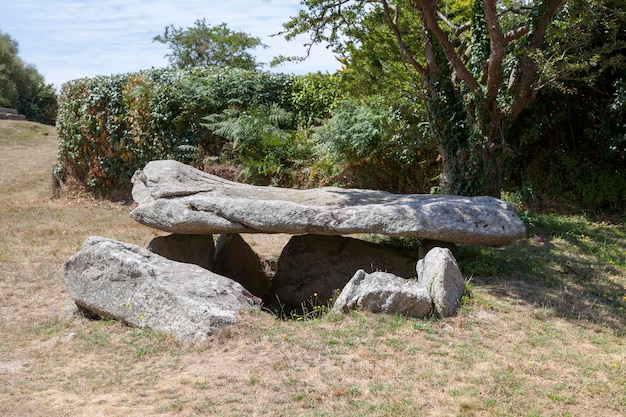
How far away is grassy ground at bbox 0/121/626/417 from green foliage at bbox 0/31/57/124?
27007 mm

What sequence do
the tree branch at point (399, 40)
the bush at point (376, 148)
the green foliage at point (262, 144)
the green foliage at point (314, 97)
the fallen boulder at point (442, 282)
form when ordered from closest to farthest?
the fallen boulder at point (442, 282) < the tree branch at point (399, 40) < the bush at point (376, 148) < the green foliage at point (262, 144) < the green foliage at point (314, 97)

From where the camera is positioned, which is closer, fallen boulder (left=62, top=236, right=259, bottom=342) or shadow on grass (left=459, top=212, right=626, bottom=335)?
fallen boulder (left=62, top=236, right=259, bottom=342)

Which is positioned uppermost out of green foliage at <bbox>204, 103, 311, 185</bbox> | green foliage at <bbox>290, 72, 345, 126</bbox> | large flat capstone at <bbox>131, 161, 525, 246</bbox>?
green foliage at <bbox>290, 72, 345, 126</bbox>

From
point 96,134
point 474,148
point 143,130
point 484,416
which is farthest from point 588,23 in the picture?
point 96,134

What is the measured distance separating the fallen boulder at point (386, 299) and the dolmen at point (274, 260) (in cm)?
1

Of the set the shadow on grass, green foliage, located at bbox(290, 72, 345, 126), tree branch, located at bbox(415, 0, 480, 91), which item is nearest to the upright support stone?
the shadow on grass

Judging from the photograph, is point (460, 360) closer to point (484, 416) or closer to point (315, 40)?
point (484, 416)

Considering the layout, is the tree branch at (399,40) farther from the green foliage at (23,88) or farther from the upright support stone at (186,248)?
the green foliage at (23,88)

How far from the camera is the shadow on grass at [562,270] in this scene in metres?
7.30

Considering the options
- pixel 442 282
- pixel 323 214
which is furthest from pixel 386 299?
pixel 323 214

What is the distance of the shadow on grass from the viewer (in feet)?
24.0

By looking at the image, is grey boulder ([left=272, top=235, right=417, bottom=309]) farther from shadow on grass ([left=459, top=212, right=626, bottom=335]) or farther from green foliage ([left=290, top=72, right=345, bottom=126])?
green foliage ([left=290, top=72, right=345, bottom=126])

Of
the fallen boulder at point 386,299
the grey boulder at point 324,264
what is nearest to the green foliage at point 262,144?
the grey boulder at point 324,264

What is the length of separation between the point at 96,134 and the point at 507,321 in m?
12.2
